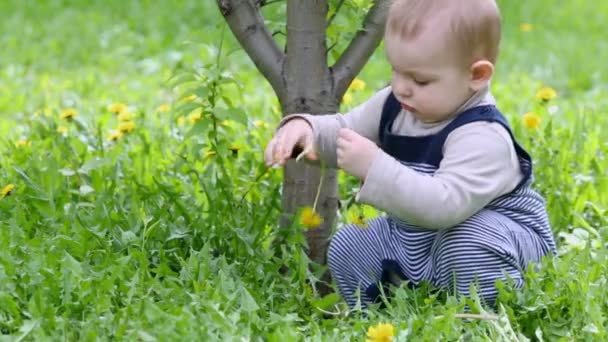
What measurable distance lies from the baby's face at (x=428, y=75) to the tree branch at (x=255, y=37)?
1.38 ft

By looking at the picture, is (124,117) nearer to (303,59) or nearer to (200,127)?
(200,127)

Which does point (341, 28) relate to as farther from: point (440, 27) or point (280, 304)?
point (280, 304)

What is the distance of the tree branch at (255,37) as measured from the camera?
3.07 meters

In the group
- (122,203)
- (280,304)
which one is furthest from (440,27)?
(122,203)

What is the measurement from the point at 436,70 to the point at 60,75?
3.90 m

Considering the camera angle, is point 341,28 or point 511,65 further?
point 511,65

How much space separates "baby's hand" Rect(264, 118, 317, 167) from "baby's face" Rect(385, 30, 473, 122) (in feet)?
0.84

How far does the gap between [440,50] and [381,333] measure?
0.67 m

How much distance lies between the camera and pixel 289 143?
2.84 m

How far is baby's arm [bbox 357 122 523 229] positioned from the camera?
2.63 metres

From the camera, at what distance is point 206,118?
3.33 m

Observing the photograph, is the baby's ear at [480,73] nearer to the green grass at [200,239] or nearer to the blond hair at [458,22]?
the blond hair at [458,22]

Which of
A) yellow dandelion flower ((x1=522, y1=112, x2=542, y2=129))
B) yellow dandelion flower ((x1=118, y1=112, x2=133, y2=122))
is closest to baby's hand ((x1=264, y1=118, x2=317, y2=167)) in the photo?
yellow dandelion flower ((x1=522, y1=112, x2=542, y2=129))

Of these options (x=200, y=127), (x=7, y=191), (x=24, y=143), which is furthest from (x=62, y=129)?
(x=200, y=127)
